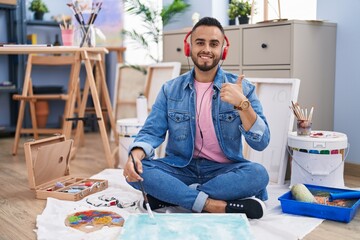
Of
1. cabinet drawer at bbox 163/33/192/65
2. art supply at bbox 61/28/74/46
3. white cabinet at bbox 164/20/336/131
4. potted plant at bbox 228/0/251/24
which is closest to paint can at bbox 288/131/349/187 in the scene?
white cabinet at bbox 164/20/336/131

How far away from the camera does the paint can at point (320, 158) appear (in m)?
2.46

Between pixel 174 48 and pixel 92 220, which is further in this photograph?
pixel 174 48

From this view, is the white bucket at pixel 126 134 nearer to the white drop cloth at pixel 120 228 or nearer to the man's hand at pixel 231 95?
the white drop cloth at pixel 120 228

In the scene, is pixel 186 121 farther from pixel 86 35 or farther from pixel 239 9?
pixel 239 9

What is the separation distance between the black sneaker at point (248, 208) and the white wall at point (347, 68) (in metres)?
1.19

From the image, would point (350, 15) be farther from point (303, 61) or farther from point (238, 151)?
point (238, 151)

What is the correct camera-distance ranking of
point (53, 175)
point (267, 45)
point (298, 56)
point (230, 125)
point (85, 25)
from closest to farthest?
point (230, 125), point (53, 175), point (298, 56), point (267, 45), point (85, 25)

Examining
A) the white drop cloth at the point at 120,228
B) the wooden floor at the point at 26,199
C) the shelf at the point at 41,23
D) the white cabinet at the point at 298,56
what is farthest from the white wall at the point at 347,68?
the shelf at the point at 41,23

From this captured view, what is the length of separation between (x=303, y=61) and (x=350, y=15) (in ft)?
1.37

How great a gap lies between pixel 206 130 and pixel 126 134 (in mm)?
1018

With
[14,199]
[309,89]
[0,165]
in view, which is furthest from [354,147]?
[0,165]

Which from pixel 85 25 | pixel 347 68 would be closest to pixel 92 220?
pixel 85 25

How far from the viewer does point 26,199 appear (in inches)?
96.2

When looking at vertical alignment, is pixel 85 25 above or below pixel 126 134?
above
